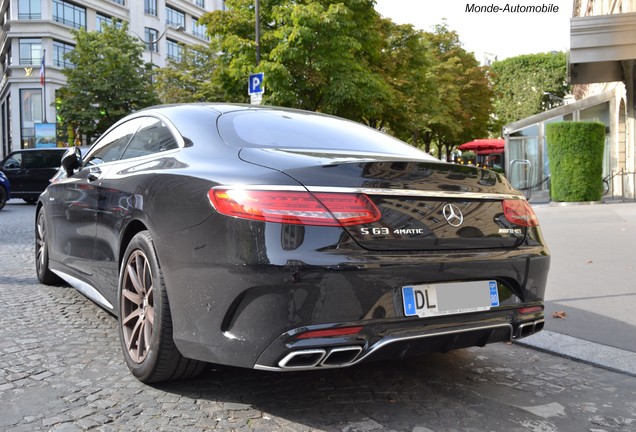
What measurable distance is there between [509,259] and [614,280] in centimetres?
389

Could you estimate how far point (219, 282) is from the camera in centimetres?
282

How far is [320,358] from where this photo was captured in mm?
2688

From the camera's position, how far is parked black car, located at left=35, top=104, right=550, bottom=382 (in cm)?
270

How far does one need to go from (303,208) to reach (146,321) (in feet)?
3.82

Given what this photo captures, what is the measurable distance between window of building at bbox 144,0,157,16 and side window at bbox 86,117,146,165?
5859 cm

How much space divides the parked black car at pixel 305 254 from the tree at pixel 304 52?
65.9 feet

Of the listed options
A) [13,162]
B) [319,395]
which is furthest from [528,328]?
[13,162]

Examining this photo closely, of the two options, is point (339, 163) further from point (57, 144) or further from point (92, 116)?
point (57, 144)

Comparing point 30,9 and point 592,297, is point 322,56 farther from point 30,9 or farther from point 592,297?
point 30,9

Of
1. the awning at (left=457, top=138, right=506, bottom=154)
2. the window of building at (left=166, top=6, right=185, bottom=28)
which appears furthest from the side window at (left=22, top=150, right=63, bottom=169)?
the window of building at (left=166, top=6, right=185, bottom=28)

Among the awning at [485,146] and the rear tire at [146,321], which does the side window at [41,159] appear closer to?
the rear tire at [146,321]

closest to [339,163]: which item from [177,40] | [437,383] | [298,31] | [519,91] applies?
[437,383]

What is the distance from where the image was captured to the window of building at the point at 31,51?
4994cm

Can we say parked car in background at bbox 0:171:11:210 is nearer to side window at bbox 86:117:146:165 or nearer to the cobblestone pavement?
side window at bbox 86:117:146:165
